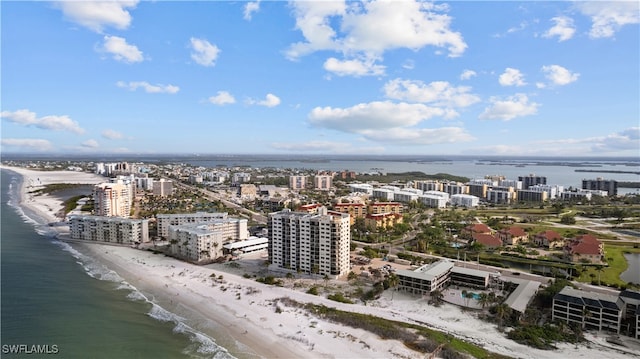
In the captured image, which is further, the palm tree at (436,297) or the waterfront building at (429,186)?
the waterfront building at (429,186)

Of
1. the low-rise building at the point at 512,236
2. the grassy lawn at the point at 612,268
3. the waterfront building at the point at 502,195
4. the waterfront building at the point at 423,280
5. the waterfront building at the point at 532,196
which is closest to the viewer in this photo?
the waterfront building at the point at 423,280

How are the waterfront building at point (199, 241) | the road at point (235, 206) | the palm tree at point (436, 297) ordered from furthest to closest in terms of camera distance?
the road at point (235, 206), the waterfront building at point (199, 241), the palm tree at point (436, 297)

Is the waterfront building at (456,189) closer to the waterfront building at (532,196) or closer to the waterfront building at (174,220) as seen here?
the waterfront building at (532,196)

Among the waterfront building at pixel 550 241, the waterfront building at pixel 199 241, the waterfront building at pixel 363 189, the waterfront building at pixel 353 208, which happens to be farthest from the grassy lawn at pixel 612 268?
the waterfront building at pixel 363 189

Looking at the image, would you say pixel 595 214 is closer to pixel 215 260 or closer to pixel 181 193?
pixel 215 260

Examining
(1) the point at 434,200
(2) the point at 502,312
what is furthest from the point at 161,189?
(2) the point at 502,312

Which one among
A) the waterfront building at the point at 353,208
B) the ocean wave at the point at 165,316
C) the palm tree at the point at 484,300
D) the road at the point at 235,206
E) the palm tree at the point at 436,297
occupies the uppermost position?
the waterfront building at the point at 353,208

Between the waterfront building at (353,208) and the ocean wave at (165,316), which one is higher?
the waterfront building at (353,208)
